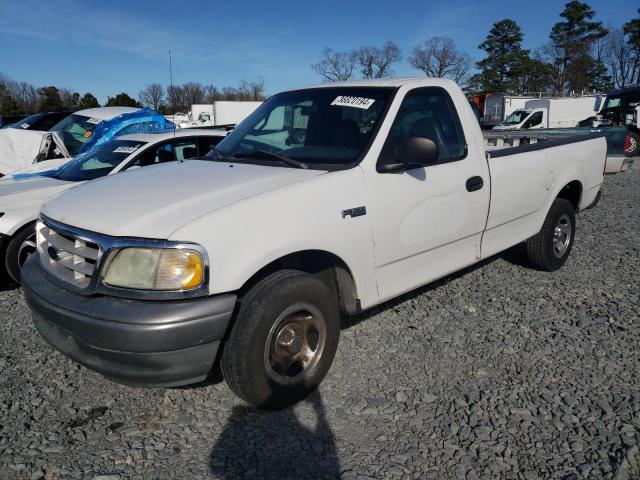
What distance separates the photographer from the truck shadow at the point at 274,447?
2543mm

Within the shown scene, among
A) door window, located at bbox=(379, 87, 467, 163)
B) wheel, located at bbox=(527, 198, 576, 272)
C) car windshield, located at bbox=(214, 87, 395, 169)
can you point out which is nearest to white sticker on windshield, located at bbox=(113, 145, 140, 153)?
car windshield, located at bbox=(214, 87, 395, 169)

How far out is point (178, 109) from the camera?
57.3 meters

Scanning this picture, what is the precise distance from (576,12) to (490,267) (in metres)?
70.8

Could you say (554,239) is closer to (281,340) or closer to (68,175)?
(281,340)

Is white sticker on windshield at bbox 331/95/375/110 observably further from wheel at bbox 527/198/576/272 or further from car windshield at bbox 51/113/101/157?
car windshield at bbox 51/113/101/157

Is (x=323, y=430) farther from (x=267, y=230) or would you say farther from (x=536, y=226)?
(x=536, y=226)

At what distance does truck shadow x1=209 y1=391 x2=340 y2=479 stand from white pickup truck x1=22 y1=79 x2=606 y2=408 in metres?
0.14

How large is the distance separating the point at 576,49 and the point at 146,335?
242ft

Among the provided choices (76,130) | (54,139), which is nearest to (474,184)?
(54,139)

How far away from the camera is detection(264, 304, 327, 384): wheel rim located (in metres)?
2.89

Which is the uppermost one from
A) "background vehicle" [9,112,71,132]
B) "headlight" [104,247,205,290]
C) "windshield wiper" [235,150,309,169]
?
"background vehicle" [9,112,71,132]

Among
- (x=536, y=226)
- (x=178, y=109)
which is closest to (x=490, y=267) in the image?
(x=536, y=226)

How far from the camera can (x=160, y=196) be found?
117 inches

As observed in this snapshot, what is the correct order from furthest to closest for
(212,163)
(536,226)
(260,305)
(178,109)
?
(178,109), (536,226), (212,163), (260,305)
